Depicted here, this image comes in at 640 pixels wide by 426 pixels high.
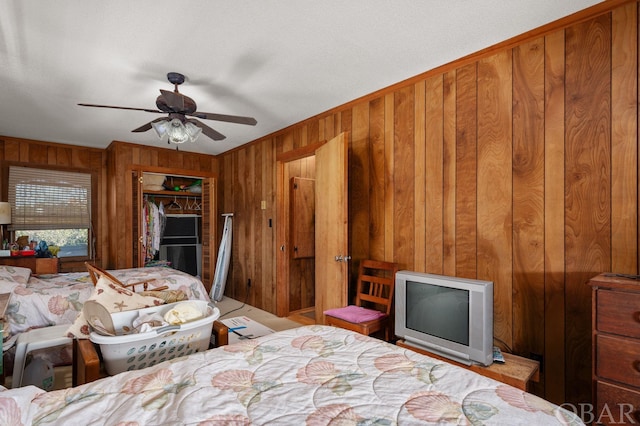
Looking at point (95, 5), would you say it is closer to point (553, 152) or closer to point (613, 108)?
point (553, 152)

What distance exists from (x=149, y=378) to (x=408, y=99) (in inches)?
103

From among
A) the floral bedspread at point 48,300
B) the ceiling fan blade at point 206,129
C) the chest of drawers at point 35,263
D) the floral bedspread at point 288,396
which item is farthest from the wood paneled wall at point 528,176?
the chest of drawers at point 35,263

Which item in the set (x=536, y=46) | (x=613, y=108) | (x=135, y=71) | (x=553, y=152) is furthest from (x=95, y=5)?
(x=613, y=108)

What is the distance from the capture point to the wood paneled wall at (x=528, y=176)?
1.86 metres

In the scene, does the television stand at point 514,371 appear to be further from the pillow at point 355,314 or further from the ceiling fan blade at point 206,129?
the ceiling fan blade at point 206,129

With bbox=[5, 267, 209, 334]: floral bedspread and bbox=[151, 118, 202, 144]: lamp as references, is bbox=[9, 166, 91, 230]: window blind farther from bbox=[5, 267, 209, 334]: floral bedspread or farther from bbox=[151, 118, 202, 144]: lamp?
bbox=[151, 118, 202, 144]: lamp

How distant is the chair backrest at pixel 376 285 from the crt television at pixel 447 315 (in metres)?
0.41

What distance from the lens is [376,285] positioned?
300 cm

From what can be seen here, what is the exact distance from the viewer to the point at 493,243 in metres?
2.31

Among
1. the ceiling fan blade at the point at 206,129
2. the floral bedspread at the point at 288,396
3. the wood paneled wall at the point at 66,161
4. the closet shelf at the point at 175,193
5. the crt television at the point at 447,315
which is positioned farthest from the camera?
the closet shelf at the point at 175,193

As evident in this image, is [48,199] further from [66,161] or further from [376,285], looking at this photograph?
[376,285]

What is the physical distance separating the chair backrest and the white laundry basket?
155cm

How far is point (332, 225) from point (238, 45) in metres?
1.62

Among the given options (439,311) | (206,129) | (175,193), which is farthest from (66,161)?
(439,311)
